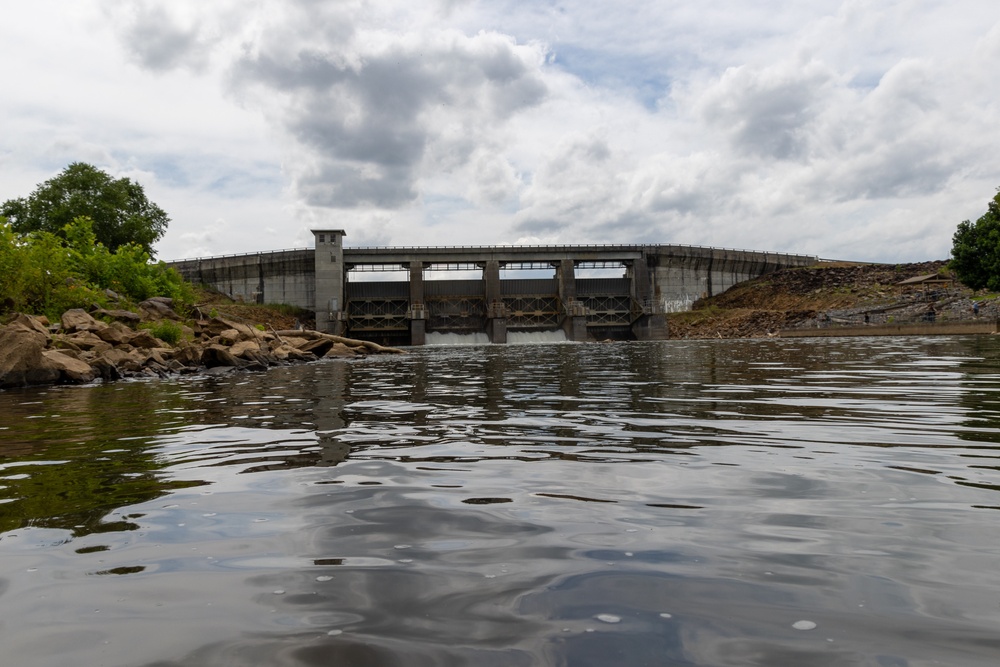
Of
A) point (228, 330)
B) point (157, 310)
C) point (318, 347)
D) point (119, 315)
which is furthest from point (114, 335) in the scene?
point (157, 310)

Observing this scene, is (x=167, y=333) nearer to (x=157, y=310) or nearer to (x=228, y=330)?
(x=228, y=330)

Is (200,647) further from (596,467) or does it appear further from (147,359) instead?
(147,359)

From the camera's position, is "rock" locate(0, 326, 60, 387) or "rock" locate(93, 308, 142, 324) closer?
"rock" locate(0, 326, 60, 387)

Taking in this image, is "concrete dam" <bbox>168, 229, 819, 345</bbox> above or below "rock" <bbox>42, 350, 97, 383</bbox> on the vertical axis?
above

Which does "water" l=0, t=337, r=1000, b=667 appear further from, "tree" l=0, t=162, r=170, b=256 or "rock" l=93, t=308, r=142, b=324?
"tree" l=0, t=162, r=170, b=256

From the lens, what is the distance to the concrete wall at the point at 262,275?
201 feet

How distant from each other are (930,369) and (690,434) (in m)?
9.55

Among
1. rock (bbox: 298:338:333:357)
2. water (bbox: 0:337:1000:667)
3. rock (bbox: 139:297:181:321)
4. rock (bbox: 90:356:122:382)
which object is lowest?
water (bbox: 0:337:1000:667)

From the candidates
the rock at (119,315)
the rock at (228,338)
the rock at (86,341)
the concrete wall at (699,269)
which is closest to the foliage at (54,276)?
the rock at (119,315)

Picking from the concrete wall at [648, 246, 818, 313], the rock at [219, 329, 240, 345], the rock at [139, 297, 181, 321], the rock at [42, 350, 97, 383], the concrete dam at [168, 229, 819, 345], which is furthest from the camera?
the concrete wall at [648, 246, 818, 313]

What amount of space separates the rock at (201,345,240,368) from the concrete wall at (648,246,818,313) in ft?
164

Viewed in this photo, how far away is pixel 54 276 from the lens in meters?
25.3

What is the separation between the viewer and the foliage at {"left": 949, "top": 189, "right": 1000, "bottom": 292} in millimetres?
44000

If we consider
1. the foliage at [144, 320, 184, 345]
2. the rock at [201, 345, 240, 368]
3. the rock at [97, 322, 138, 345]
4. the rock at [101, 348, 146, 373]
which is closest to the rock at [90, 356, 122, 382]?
the rock at [101, 348, 146, 373]
